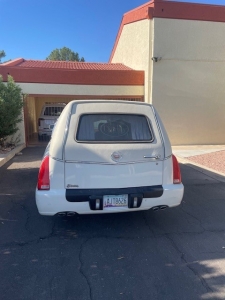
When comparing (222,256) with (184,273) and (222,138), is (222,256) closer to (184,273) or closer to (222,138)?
(184,273)

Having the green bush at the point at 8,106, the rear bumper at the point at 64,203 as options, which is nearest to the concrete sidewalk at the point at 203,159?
the rear bumper at the point at 64,203

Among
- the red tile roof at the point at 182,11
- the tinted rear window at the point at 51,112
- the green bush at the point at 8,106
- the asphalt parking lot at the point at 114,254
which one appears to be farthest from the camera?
the tinted rear window at the point at 51,112

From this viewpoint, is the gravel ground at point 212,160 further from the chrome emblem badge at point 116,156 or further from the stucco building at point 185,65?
the chrome emblem badge at point 116,156

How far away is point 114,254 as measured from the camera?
3053mm

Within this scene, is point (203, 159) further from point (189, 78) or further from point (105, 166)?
point (105, 166)

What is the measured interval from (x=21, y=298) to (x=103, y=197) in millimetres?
1408

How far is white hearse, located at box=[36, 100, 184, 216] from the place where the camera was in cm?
315

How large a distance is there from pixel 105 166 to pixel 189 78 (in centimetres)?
947

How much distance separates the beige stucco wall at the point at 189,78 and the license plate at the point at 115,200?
8.48 metres

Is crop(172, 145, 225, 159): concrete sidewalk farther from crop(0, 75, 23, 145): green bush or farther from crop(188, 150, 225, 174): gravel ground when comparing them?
crop(0, 75, 23, 145): green bush

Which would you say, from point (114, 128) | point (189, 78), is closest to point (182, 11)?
point (189, 78)

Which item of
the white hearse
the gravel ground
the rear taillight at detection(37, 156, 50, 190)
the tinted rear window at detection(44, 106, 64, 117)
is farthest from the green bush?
the gravel ground

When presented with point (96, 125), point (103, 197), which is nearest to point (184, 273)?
point (103, 197)

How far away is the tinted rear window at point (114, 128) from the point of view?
11.1 feet
